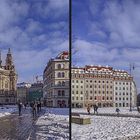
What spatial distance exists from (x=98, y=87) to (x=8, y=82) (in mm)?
58589

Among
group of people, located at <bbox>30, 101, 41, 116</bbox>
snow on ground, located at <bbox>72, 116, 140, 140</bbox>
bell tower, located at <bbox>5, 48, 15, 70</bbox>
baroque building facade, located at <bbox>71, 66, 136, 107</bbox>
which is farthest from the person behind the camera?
bell tower, located at <bbox>5, 48, 15, 70</bbox>

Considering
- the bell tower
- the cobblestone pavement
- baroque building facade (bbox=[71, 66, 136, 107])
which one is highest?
the bell tower

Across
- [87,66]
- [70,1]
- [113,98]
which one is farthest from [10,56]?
[70,1]

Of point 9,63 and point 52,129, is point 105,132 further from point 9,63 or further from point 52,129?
point 9,63

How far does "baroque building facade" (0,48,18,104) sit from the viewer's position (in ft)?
544

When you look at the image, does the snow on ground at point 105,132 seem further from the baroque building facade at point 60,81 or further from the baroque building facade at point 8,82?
the baroque building facade at point 8,82

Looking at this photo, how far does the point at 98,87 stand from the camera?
138250mm

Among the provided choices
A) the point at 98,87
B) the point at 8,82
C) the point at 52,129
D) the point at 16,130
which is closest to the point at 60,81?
the point at 98,87

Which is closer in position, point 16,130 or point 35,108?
point 16,130

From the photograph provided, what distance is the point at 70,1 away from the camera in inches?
528

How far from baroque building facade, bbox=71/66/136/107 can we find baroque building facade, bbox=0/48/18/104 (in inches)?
1741

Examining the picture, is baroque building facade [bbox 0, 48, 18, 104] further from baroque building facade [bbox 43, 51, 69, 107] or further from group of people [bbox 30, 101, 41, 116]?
group of people [bbox 30, 101, 41, 116]

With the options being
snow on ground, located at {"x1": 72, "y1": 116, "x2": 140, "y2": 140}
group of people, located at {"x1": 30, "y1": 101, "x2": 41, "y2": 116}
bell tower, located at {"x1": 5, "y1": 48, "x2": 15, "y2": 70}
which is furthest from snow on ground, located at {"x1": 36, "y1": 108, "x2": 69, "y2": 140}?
bell tower, located at {"x1": 5, "y1": 48, "x2": 15, "y2": 70}

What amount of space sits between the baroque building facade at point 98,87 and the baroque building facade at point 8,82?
44.2 meters
